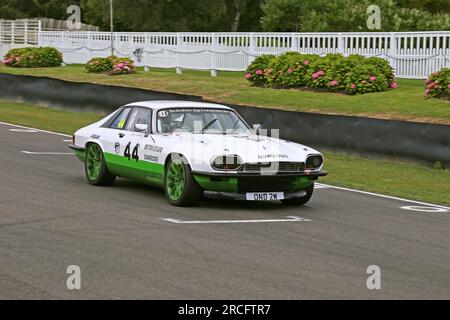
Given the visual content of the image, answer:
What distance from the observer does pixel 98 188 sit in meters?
14.1

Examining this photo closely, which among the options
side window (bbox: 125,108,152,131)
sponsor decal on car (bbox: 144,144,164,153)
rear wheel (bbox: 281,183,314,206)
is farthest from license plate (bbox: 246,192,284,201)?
side window (bbox: 125,108,152,131)

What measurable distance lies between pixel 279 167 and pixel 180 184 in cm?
124

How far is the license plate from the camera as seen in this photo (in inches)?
484

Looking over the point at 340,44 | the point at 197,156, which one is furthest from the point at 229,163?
the point at 340,44

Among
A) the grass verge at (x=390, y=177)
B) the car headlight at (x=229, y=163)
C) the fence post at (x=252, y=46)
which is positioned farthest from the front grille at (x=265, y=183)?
the fence post at (x=252, y=46)

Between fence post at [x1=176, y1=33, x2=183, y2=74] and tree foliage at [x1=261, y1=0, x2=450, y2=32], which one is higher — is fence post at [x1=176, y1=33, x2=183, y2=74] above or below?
below

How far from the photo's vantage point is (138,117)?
13.9 m

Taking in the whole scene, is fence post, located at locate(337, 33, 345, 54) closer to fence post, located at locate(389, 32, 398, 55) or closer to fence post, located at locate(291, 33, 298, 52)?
fence post, located at locate(389, 32, 398, 55)

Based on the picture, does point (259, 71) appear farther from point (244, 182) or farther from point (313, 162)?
point (244, 182)

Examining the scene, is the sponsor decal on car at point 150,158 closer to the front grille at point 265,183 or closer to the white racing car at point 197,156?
the white racing car at point 197,156

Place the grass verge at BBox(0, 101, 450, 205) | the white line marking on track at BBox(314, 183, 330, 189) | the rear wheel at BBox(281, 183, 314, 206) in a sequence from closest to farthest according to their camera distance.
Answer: the rear wheel at BBox(281, 183, 314, 206) < the grass verge at BBox(0, 101, 450, 205) < the white line marking on track at BBox(314, 183, 330, 189)

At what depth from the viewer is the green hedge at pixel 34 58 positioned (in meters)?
40.2

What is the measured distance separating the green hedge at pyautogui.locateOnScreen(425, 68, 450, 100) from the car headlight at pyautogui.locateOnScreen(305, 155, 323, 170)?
10895mm

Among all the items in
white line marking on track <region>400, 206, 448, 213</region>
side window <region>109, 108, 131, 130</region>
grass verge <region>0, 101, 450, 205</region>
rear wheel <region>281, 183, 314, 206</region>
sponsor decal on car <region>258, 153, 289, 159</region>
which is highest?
side window <region>109, 108, 131, 130</region>
